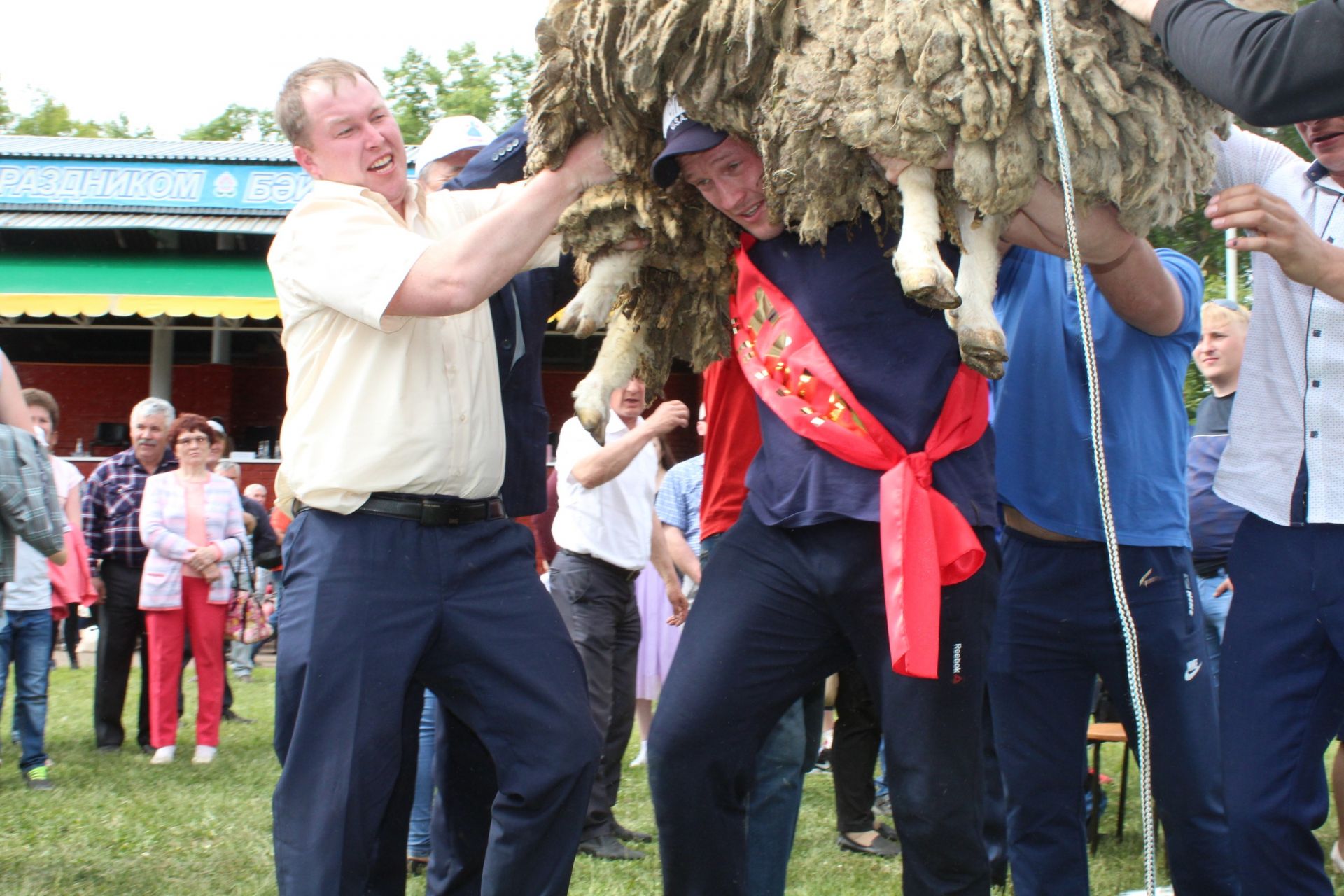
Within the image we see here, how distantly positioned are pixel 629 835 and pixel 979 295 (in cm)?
386

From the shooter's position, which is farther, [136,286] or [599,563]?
[136,286]

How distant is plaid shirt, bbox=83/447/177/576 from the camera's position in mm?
7652

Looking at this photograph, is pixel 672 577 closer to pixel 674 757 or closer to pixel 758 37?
pixel 674 757

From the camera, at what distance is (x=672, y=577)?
6617mm

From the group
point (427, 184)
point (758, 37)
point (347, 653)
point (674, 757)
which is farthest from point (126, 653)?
point (758, 37)

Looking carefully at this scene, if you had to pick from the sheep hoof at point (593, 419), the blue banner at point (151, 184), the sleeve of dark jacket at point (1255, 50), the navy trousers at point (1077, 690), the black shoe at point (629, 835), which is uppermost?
the blue banner at point (151, 184)

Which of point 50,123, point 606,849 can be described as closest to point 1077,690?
point 606,849

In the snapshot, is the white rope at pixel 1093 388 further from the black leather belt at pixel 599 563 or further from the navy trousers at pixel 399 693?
the black leather belt at pixel 599 563

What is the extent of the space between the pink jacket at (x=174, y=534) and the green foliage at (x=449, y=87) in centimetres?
3256

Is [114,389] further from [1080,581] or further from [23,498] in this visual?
[1080,581]

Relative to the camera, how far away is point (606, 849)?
212 inches

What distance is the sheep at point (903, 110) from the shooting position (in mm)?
2305

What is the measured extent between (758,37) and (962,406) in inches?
36.8

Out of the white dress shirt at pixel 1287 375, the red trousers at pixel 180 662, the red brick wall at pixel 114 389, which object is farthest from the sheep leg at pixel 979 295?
the red brick wall at pixel 114 389
